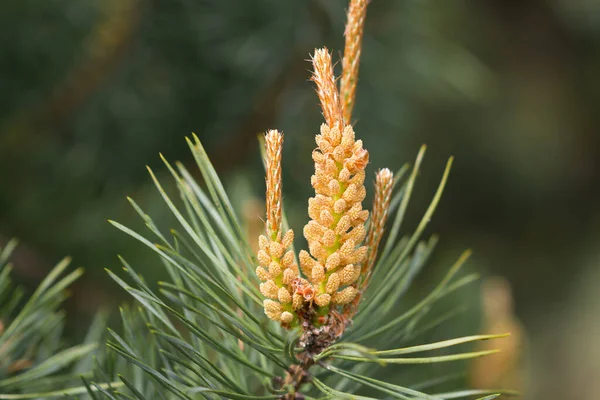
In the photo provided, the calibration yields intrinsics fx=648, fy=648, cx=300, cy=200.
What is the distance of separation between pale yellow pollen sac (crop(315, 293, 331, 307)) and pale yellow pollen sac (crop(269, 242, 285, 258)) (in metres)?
0.03

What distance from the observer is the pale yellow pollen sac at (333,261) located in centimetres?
30

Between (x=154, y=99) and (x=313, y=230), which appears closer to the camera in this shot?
(x=313, y=230)

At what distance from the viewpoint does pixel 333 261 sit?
1.00ft

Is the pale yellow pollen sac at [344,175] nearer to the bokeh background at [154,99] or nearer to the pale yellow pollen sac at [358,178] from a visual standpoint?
the pale yellow pollen sac at [358,178]

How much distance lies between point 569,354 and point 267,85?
1.25 m

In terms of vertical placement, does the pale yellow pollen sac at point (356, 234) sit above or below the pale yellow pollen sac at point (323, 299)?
above

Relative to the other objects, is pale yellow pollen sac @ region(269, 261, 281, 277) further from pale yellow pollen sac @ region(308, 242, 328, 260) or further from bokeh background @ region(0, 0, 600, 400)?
bokeh background @ region(0, 0, 600, 400)

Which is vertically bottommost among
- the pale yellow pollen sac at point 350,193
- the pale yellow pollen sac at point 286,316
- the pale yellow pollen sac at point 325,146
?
the pale yellow pollen sac at point 286,316

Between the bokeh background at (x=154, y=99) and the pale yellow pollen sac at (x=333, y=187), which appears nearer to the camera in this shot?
the pale yellow pollen sac at (x=333, y=187)

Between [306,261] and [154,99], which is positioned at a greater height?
[154,99]

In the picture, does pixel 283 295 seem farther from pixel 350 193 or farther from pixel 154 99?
pixel 154 99

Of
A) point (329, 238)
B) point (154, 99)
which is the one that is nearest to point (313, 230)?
point (329, 238)

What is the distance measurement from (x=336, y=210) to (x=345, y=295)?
46mm

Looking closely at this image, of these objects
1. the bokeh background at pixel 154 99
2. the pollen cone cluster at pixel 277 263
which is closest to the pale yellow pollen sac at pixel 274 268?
the pollen cone cluster at pixel 277 263
